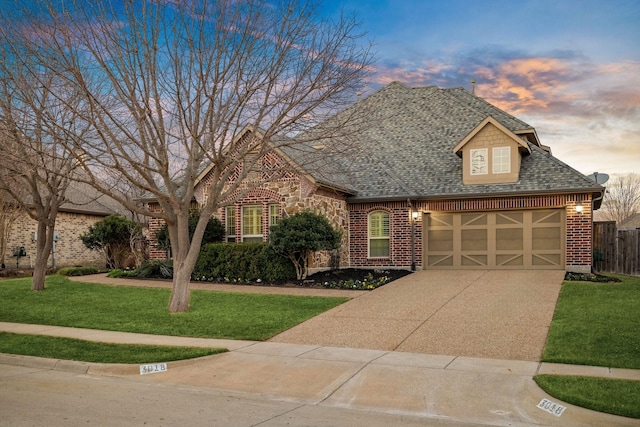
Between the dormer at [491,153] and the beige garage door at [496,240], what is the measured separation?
131 centimetres

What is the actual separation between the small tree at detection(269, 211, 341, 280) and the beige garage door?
4.45 m

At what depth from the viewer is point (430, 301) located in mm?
14133

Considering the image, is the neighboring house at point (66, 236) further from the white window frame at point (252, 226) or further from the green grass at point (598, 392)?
the green grass at point (598, 392)

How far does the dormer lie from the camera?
19.8 metres

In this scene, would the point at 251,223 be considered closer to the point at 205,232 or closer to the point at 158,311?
the point at 205,232

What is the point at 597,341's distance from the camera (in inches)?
374

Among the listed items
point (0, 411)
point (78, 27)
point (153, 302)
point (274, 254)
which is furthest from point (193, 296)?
point (0, 411)

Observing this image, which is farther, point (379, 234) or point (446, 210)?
point (379, 234)

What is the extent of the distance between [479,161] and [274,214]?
7711mm

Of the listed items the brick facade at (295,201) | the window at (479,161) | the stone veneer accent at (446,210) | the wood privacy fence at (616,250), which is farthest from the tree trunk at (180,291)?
the wood privacy fence at (616,250)

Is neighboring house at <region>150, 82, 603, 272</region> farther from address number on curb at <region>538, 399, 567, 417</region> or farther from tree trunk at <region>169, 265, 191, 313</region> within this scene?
address number on curb at <region>538, 399, 567, 417</region>

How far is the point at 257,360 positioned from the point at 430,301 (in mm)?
6429

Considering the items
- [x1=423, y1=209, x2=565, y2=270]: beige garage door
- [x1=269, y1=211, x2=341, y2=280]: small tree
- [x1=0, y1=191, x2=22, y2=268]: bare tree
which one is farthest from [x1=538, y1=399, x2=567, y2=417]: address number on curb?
[x1=0, y1=191, x2=22, y2=268]: bare tree

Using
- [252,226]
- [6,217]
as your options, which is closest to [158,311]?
[252,226]
